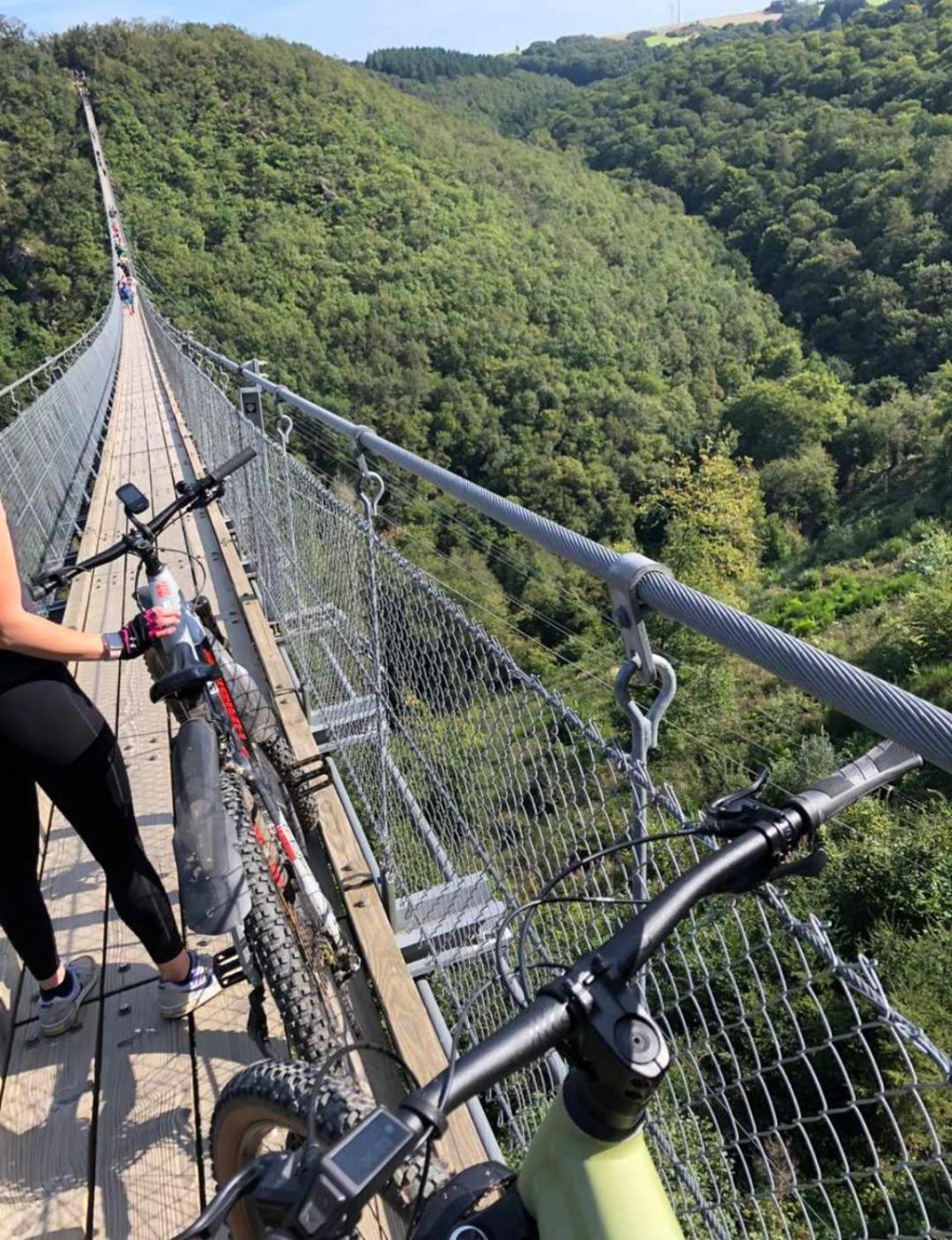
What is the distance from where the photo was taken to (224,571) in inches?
193

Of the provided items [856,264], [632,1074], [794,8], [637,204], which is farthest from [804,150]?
[632,1074]

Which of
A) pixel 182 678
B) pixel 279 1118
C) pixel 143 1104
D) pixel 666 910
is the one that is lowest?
pixel 143 1104

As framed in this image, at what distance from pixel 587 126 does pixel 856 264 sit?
49740 millimetres

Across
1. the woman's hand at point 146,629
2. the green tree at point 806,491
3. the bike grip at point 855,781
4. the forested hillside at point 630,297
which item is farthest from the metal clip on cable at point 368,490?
the green tree at point 806,491

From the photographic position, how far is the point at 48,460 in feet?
20.3

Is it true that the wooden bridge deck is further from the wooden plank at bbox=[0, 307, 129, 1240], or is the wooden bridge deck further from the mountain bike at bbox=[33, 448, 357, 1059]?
the mountain bike at bbox=[33, 448, 357, 1059]

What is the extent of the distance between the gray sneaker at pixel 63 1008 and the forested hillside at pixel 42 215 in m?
35.7

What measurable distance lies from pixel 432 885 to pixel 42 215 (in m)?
62.2

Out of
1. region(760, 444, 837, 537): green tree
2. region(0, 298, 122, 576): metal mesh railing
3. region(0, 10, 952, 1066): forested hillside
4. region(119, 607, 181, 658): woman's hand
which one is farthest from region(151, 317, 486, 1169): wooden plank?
region(760, 444, 837, 537): green tree

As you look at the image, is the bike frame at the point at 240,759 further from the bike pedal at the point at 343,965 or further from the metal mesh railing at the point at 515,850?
the metal mesh railing at the point at 515,850

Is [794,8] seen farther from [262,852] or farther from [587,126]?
[262,852]

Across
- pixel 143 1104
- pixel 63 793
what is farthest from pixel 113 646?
pixel 143 1104

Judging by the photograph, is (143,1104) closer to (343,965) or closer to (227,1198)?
(343,965)

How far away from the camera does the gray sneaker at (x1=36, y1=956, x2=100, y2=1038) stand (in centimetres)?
216
